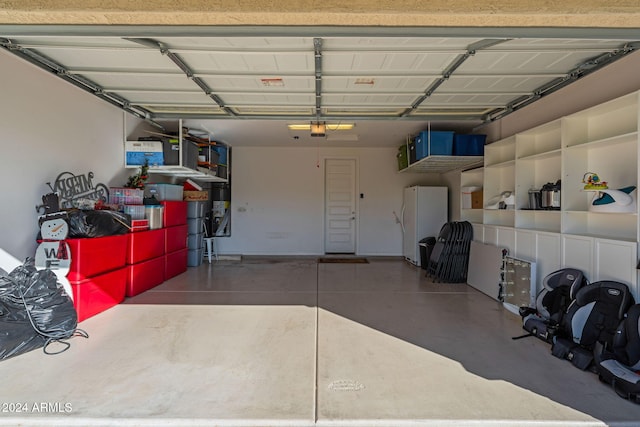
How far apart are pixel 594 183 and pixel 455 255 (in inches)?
102

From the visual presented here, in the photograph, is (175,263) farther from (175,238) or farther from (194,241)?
(194,241)

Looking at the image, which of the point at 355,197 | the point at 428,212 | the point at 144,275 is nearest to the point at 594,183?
the point at 428,212

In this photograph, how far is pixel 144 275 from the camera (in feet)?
15.7

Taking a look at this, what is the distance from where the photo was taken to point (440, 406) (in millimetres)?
2082

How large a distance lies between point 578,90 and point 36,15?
4889mm

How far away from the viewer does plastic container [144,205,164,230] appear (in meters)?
4.91

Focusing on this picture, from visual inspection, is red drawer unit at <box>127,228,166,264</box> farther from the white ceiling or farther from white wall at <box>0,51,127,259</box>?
the white ceiling

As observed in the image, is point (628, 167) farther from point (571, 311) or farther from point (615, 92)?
point (571, 311)

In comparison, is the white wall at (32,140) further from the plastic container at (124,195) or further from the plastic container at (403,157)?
the plastic container at (403,157)

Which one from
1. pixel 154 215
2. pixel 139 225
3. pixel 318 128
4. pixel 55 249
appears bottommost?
pixel 55 249

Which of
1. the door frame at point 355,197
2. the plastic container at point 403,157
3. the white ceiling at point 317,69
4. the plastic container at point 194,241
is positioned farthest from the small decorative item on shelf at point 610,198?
the plastic container at point 194,241

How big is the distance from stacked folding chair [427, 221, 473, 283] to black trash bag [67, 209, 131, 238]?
15.8 feet

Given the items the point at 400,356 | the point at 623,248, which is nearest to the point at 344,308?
the point at 400,356

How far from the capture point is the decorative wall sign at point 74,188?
3.80m
